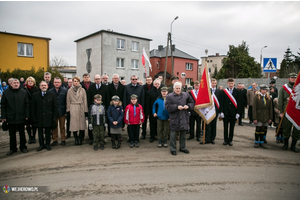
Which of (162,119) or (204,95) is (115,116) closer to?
(162,119)

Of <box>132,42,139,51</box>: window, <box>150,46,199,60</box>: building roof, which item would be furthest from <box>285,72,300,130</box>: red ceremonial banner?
<box>150,46,199,60</box>: building roof

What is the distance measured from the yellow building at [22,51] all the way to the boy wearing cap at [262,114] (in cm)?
2457

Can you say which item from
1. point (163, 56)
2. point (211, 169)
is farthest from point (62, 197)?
point (163, 56)

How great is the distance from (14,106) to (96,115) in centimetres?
233

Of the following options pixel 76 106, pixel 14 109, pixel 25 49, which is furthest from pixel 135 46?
pixel 14 109

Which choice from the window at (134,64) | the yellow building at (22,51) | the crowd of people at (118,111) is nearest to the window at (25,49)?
the yellow building at (22,51)

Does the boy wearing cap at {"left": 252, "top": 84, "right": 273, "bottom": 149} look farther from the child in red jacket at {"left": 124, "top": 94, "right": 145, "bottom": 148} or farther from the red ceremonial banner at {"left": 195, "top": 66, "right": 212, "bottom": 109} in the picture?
the child in red jacket at {"left": 124, "top": 94, "right": 145, "bottom": 148}

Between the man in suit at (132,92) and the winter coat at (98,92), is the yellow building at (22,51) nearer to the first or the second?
the winter coat at (98,92)

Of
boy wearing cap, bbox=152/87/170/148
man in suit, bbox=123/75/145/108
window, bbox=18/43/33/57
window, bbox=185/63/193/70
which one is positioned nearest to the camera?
boy wearing cap, bbox=152/87/170/148

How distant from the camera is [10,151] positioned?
586cm

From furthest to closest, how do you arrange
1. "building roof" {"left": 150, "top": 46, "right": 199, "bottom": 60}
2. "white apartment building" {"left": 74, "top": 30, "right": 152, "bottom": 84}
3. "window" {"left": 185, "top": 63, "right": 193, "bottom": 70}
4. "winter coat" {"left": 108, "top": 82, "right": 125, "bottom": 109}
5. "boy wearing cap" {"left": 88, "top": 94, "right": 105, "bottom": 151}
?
"window" {"left": 185, "top": 63, "right": 193, "bottom": 70} → "building roof" {"left": 150, "top": 46, "right": 199, "bottom": 60} → "white apartment building" {"left": 74, "top": 30, "right": 152, "bottom": 84} → "winter coat" {"left": 108, "top": 82, "right": 125, "bottom": 109} → "boy wearing cap" {"left": 88, "top": 94, "right": 105, "bottom": 151}

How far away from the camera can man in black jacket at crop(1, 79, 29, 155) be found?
5.80 m

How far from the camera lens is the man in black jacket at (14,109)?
580 centimetres

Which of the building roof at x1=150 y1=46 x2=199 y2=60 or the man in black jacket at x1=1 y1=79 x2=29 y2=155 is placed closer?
the man in black jacket at x1=1 y1=79 x2=29 y2=155
